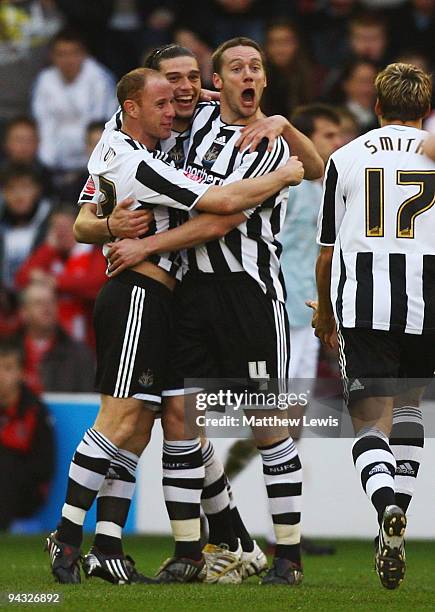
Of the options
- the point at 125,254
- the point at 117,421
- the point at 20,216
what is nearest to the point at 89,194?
the point at 125,254

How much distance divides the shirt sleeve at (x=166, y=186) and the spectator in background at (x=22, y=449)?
3.58 m

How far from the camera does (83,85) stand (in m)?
11.9

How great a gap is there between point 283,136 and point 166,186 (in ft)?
2.37

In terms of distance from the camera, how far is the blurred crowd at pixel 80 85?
10469 mm

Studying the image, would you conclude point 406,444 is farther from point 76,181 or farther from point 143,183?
point 76,181

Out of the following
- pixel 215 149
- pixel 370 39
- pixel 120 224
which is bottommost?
pixel 120 224

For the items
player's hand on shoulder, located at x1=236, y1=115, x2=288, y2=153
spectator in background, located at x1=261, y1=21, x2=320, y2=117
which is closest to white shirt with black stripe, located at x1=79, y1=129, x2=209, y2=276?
player's hand on shoulder, located at x1=236, y1=115, x2=288, y2=153

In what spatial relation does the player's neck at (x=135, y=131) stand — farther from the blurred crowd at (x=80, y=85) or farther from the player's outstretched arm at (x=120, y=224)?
the blurred crowd at (x=80, y=85)

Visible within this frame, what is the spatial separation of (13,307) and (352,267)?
5.48 m

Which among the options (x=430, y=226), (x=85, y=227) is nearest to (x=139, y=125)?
(x=85, y=227)

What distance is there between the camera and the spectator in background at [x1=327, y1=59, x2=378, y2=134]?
1087 centimetres

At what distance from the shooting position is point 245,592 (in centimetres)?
550

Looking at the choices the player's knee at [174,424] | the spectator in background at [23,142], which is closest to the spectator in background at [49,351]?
the spectator in background at [23,142]

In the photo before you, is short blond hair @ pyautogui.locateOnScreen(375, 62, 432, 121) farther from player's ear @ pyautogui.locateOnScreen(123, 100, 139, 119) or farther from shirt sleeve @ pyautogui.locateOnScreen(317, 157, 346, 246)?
player's ear @ pyautogui.locateOnScreen(123, 100, 139, 119)
